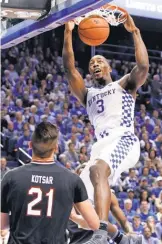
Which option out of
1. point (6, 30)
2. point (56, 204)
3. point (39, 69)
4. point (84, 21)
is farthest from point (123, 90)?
point (39, 69)

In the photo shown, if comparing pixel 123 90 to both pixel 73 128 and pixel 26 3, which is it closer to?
pixel 26 3

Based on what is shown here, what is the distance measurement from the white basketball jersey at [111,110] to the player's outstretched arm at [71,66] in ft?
0.71

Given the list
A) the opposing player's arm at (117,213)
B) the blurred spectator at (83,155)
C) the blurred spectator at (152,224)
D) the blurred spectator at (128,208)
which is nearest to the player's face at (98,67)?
the opposing player's arm at (117,213)

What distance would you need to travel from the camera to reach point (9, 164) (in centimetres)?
1355

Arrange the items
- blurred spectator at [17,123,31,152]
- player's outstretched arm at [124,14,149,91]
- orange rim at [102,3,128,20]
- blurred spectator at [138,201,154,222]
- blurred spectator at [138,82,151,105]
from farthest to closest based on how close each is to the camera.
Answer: blurred spectator at [138,82,151,105]
blurred spectator at [17,123,31,152]
blurred spectator at [138,201,154,222]
orange rim at [102,3,128,20]
player's outstretched arm at [124,14,149,91]

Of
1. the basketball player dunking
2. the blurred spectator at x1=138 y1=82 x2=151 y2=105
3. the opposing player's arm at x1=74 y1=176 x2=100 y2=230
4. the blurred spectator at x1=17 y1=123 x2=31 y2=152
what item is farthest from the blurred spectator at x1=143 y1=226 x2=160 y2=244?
the opposing player's arm at x1=74 y1=176 x2=100 y2=230

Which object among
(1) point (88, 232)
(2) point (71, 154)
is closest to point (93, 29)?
(1) point (88, 232)

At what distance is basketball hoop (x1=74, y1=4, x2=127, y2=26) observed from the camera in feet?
22.0

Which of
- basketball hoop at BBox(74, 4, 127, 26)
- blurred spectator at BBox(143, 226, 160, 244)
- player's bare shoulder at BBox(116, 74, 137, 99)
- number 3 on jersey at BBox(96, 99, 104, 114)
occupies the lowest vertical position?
blurred spectator at BBox(143, 226, 160, 244)

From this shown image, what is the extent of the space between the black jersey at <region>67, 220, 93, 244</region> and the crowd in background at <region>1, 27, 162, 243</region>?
540 cm

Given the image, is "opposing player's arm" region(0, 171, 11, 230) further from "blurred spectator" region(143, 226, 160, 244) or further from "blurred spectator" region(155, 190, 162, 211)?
"blurred spectator" region(155, 190, 162, 211)

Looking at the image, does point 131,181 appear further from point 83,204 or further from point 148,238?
point 83,204

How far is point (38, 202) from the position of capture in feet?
14.1

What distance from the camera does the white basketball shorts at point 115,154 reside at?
6.24 m
